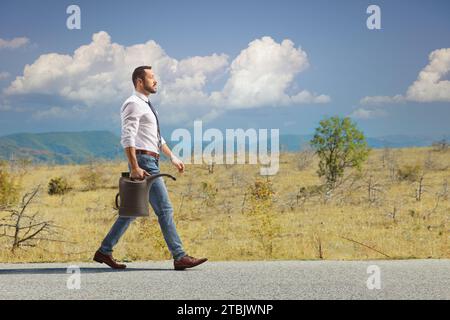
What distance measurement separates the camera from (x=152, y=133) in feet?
22.0

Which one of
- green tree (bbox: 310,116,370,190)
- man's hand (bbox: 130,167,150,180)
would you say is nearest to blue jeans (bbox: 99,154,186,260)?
man's hand (bbox: 130,167,150,180)

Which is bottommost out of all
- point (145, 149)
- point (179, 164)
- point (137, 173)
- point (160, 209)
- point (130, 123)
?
point (160, 209)

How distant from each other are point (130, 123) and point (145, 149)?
34 cm

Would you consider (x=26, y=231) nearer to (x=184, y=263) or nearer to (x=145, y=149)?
(x=184, y=263)

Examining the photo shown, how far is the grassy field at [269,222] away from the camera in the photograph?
34.2ft

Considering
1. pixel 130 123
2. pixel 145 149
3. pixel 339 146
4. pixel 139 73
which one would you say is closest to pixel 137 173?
pixel 145 149

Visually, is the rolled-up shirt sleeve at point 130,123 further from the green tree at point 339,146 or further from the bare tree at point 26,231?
the green tree at point 339,146

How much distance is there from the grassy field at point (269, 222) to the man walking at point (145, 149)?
2066 millimetres

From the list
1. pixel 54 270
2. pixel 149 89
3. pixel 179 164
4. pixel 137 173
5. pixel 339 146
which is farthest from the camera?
pixel 339 146

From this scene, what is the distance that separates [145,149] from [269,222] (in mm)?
4223

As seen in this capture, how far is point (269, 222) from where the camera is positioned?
10383mm

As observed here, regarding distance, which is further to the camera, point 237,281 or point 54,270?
point 54,270

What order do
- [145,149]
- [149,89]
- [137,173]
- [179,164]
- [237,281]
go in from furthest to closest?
[179,164]
[149,89]
[145,149]
[137,173]
[237,281]

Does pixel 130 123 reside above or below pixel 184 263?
above
